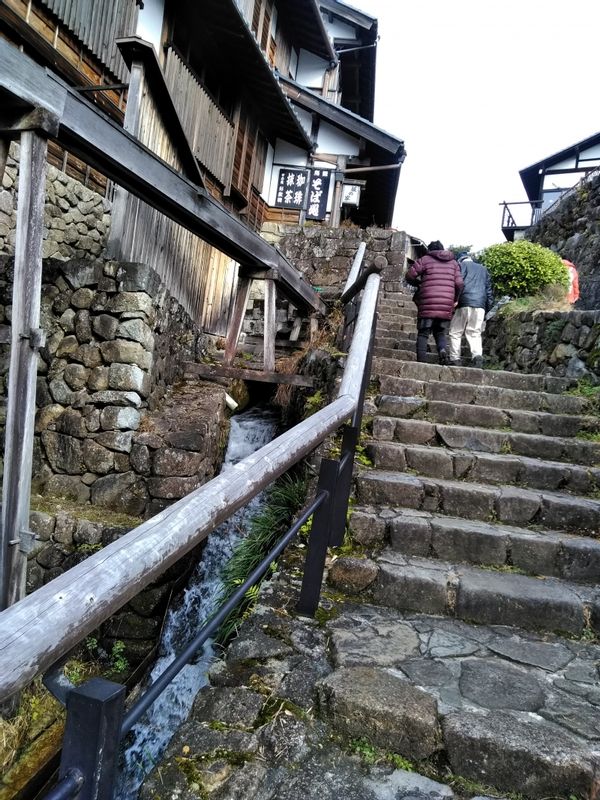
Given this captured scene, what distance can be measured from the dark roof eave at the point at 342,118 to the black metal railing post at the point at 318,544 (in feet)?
38.3

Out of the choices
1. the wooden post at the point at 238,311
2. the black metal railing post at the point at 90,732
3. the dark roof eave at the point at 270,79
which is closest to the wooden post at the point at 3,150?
the wooden post at the point at 238,311

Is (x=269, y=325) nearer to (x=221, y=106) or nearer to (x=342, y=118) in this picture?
(x=221, y=106)

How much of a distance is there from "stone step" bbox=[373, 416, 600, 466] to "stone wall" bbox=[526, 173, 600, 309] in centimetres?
620

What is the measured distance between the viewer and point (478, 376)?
476 cm

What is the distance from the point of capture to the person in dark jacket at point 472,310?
6516 mm

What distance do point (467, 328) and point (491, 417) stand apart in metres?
2.93

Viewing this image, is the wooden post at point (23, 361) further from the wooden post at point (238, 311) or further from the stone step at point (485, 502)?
the wooden post at point (238, 311)

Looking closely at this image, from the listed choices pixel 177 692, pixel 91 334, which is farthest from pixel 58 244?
pixel 177 692

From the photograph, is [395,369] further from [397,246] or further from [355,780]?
[397,246]

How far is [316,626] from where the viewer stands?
2045mm

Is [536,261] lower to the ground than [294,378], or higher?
higher

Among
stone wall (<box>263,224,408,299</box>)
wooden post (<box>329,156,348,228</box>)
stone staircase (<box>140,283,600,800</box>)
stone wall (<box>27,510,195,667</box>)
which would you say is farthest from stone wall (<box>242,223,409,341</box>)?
stone staircase (<box>140,283,600,800</box>)

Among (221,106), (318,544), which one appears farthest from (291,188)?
(318,544)

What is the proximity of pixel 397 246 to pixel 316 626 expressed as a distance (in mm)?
10054
